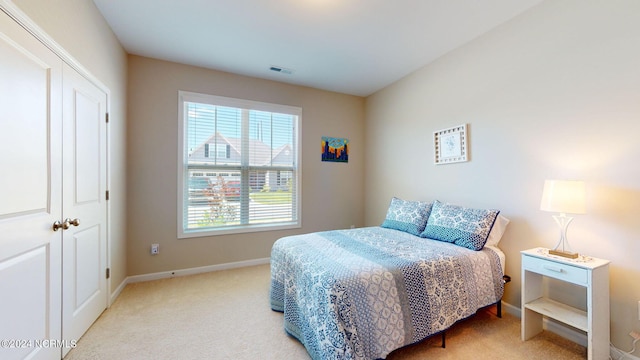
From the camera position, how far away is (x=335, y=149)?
414 cm

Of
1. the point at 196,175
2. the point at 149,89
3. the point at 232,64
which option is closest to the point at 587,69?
the point at 232,64

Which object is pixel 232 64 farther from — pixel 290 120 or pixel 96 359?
pixel 96 359

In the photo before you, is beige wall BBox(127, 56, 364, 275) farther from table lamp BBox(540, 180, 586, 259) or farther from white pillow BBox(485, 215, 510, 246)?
table lamp BBox(540, 180, 586, 259)

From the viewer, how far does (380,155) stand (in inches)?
158

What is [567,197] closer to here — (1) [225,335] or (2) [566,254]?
(2) [566,254]

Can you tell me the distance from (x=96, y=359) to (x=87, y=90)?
2018 mm

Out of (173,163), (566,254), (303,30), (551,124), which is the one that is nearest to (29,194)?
(173,163)

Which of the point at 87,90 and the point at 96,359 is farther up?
the point at 87,90

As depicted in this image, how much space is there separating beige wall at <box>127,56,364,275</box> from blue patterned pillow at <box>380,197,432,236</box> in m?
1.34

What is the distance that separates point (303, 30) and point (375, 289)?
2.42 meters

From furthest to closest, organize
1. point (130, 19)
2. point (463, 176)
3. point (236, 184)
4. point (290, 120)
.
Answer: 1. point (290, 120)
2. point (236, 184)
3. point (463, 176)
4. point (130, 19)

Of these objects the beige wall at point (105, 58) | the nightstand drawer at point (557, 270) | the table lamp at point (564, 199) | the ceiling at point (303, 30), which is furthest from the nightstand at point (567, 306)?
the beige wall at point (105, 58)

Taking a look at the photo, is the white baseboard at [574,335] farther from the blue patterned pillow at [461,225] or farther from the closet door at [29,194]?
the closet door at [29,194]

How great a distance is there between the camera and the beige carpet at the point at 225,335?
5.72ft
